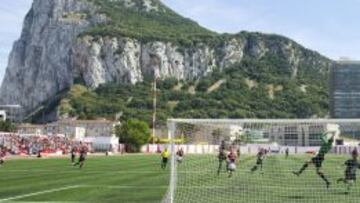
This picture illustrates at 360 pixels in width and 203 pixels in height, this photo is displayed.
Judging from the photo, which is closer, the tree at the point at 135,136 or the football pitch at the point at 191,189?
the football pitch at the point at 191,189

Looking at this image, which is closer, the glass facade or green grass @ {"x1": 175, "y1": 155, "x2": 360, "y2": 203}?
green grass @ {"x1": 175, "y1": 155, "x2": 360, "y2": 203}

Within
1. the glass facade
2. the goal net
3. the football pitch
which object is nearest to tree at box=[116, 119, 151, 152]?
the glass facade

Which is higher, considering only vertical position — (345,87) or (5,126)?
(345,87)

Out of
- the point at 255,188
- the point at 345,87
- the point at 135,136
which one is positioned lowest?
the point at 255,188

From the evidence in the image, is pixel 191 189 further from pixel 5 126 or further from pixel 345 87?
pixel 345 87

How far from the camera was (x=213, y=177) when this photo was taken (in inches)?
1421

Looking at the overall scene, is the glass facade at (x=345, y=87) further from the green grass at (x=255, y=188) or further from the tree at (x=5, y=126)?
the green grass at (x=255, y=188)

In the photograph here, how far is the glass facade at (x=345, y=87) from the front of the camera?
590ft

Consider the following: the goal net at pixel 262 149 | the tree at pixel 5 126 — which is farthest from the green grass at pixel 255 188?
the tree at pixel 5 126

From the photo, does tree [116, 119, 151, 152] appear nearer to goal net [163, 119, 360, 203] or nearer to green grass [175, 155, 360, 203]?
green grass [175, 155, 360, 203]

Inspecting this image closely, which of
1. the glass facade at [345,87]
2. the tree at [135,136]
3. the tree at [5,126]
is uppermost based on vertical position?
the glass facade at [345,87]

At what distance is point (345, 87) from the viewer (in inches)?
7333

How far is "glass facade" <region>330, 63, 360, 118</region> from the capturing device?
179750 mm

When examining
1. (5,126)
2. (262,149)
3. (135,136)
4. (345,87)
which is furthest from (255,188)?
(345,87)
